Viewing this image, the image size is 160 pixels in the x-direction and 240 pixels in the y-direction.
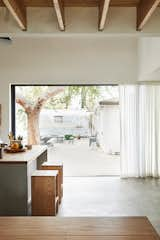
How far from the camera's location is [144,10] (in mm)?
2811

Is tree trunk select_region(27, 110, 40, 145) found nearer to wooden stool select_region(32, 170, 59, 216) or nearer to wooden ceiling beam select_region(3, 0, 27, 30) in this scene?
wooden stool select_region(32, 170, 59, 216)

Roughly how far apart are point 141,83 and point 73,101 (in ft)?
5.84

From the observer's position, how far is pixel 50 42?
677 cm

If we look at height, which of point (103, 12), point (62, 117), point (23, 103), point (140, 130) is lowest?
point (140, 130)

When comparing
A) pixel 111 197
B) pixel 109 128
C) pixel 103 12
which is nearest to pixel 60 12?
pixel 103 12

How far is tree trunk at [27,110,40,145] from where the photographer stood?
732 cm

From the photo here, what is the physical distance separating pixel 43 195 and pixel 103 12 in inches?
102

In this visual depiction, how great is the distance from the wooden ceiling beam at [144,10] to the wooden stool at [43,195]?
2.33 m

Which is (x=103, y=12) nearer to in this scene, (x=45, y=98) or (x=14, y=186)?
(x=14, y=186)

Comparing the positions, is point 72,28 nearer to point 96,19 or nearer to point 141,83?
point 96,19

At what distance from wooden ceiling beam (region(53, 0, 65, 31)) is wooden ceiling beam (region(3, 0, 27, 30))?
15.0 inches

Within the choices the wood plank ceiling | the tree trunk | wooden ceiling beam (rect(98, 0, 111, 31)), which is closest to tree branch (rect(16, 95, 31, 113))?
the tree trunk

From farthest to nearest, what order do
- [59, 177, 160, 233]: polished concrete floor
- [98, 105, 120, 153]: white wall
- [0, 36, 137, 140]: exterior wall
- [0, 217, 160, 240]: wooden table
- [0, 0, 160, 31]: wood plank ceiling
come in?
[98, 105, 120, 153]: white wall < [0, 36, 137, 140]: exterior wall < [59, 177, 160, 233]: polished concrete floor < [0, 0, 160, 31]: wood plank ceiling < [0, 217, 160, 240]: wooden table

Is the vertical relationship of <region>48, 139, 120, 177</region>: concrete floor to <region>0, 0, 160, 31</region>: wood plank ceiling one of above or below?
below
